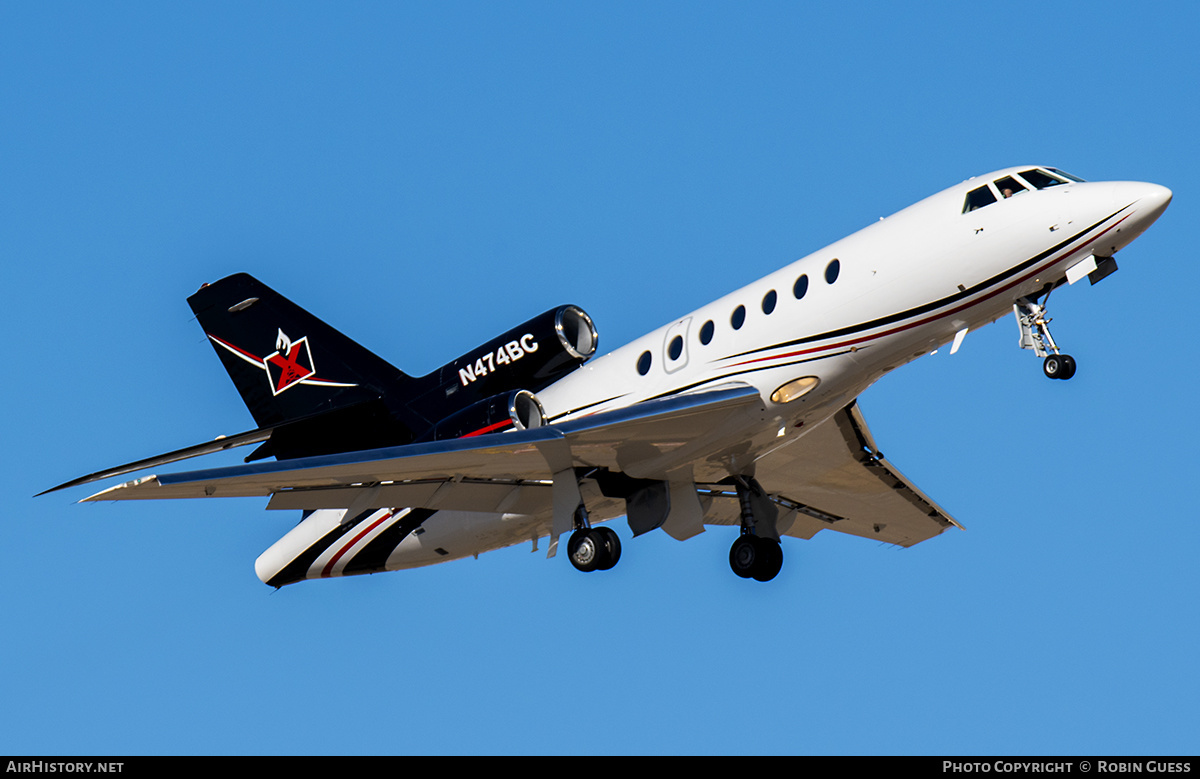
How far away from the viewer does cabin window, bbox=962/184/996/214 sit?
1612 centimetres

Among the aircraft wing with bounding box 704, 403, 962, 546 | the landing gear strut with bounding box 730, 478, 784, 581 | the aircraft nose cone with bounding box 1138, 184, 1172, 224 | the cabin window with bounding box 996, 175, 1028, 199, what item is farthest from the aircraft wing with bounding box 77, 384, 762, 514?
Answer: the aircraft nose cone with bounding box 1138, 184, 1172, 224

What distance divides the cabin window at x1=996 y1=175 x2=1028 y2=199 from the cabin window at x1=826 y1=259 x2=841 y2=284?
201 cm

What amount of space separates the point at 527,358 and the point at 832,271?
441 cm

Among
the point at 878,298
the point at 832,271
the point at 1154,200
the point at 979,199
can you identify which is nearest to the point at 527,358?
the point at 832,271

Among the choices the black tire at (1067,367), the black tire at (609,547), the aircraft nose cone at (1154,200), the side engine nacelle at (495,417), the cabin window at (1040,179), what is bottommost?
the black tire at (609,547)

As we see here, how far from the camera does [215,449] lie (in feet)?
62.7

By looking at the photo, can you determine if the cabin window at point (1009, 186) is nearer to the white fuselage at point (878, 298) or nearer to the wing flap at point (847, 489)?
the white fuselage at point (878, 298)

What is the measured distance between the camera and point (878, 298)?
1628cm

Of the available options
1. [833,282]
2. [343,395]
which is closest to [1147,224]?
[833,282]

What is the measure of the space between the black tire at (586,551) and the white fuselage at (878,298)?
6.04ft

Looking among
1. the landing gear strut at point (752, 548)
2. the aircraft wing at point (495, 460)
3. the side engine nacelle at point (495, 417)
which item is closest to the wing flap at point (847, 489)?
the landing gear strut at point (752, 548)

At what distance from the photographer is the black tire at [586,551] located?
17.2m
